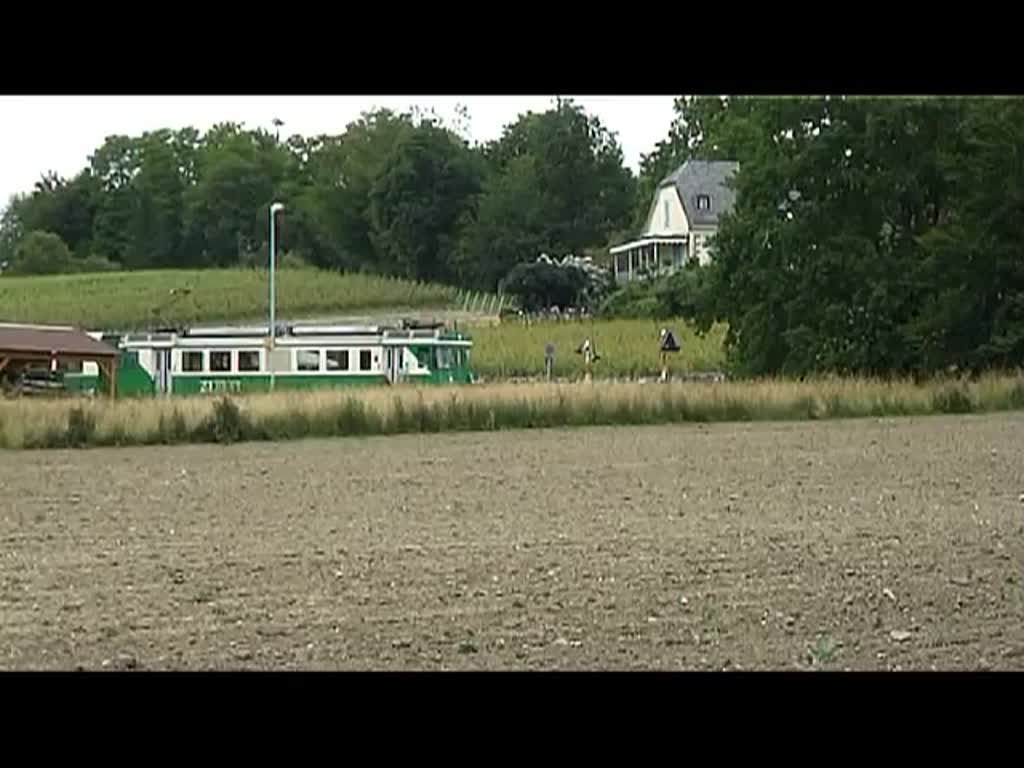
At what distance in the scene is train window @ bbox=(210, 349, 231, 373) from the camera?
1202 inches

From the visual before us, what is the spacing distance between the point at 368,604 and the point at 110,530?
4.24 meters

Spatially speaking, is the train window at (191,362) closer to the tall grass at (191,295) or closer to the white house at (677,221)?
Result: the tall grass at (191,295)

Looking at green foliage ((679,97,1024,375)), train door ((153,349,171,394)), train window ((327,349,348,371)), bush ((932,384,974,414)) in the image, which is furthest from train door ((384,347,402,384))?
bush ((932,384,974,414))

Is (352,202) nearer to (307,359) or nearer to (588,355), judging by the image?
(588,355)

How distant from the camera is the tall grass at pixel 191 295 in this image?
41.1 meters

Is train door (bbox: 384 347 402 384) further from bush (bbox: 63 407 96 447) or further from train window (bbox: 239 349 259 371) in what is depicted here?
bush (bbox: 63 407 96 447)

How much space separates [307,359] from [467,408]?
9109mm

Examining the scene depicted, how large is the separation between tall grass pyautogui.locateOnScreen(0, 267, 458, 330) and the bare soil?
2393 centimetres

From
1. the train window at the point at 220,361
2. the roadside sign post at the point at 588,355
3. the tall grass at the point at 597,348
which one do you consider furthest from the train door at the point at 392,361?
the roadside sign post at the point at 588,355

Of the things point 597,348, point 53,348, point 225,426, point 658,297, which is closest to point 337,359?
point 53,348

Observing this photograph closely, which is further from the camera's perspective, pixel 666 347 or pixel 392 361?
pixel 666 347

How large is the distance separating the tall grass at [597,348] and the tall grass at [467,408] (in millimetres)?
8789

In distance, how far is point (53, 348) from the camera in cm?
2892
